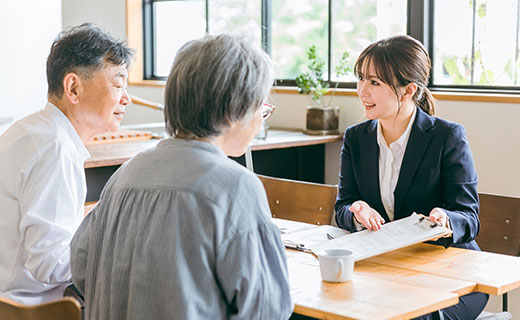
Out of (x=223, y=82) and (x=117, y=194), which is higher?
(x=223, y=82)

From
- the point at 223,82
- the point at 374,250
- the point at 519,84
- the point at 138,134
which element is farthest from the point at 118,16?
the point at 223,82

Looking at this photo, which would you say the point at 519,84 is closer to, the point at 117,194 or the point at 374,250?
the point at 374,250

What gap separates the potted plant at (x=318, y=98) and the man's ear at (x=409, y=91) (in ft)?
5.42

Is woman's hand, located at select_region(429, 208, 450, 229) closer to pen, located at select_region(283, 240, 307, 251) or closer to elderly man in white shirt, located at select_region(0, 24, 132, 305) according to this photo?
pen, located at select_region(283, 240, 307, 251)

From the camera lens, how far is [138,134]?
3.77 m

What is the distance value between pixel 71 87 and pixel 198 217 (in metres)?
0.79

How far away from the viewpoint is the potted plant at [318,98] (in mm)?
3969

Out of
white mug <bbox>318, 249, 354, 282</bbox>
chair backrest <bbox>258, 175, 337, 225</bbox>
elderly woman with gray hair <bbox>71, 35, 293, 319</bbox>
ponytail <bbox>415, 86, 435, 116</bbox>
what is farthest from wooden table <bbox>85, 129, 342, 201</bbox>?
elderly woman with gray hair <bbox>71, 35, 293, 319</bbox>

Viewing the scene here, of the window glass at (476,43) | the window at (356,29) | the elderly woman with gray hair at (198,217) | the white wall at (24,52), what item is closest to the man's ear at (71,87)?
the elderly woman with gray hair at (198,217)

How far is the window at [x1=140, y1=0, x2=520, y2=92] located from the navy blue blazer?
0.97 m

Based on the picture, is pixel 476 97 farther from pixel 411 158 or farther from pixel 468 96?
pixel 411 158

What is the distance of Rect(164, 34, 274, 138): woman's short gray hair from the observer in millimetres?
1249

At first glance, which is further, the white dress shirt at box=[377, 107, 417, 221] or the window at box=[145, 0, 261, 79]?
the window at box=[145, 0, 261, 79]

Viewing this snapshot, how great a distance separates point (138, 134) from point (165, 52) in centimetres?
177
